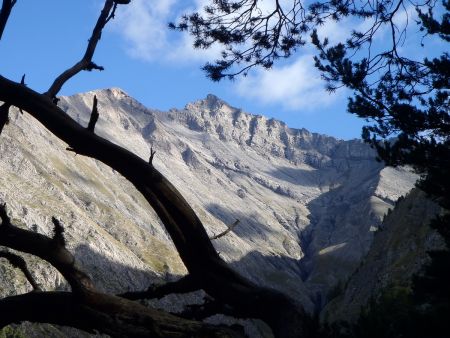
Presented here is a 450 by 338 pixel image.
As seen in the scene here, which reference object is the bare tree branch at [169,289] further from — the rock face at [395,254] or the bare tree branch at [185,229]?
the rock face at [395,254]

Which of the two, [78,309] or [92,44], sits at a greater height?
[92,44]

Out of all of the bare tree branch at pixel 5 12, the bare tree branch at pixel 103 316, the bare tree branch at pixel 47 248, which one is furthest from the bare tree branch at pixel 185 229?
the bare tree branch at pixel 5 12

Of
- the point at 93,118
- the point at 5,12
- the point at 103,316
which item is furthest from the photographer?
the point at 5,12

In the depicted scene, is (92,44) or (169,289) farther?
(92,44)

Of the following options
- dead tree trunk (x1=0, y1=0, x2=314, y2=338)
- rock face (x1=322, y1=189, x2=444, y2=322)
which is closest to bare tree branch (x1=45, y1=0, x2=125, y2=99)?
dead tree trunk (x1=0, y1=0, x2=314, y2=338)

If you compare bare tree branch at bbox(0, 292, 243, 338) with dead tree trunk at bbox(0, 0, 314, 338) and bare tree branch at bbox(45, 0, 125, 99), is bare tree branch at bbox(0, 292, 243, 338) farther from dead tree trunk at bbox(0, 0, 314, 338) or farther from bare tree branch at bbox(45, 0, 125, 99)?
bare tree branch at bbox(45, 0, 125, 99)

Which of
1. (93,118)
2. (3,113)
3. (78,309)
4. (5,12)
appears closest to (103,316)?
(78,309)

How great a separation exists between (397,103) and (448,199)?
412 centimetres

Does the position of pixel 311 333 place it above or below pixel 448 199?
below

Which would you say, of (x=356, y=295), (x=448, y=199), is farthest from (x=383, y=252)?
(x=448, y=199)

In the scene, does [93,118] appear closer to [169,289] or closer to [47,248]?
[47,248]

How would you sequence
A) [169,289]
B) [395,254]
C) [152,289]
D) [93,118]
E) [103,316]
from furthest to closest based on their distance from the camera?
[395,254], [152,289], [169,289], [93,118], [103,316]

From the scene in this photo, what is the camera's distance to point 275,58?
38.4ft

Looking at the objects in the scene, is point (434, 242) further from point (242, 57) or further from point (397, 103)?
point (242, 57)
